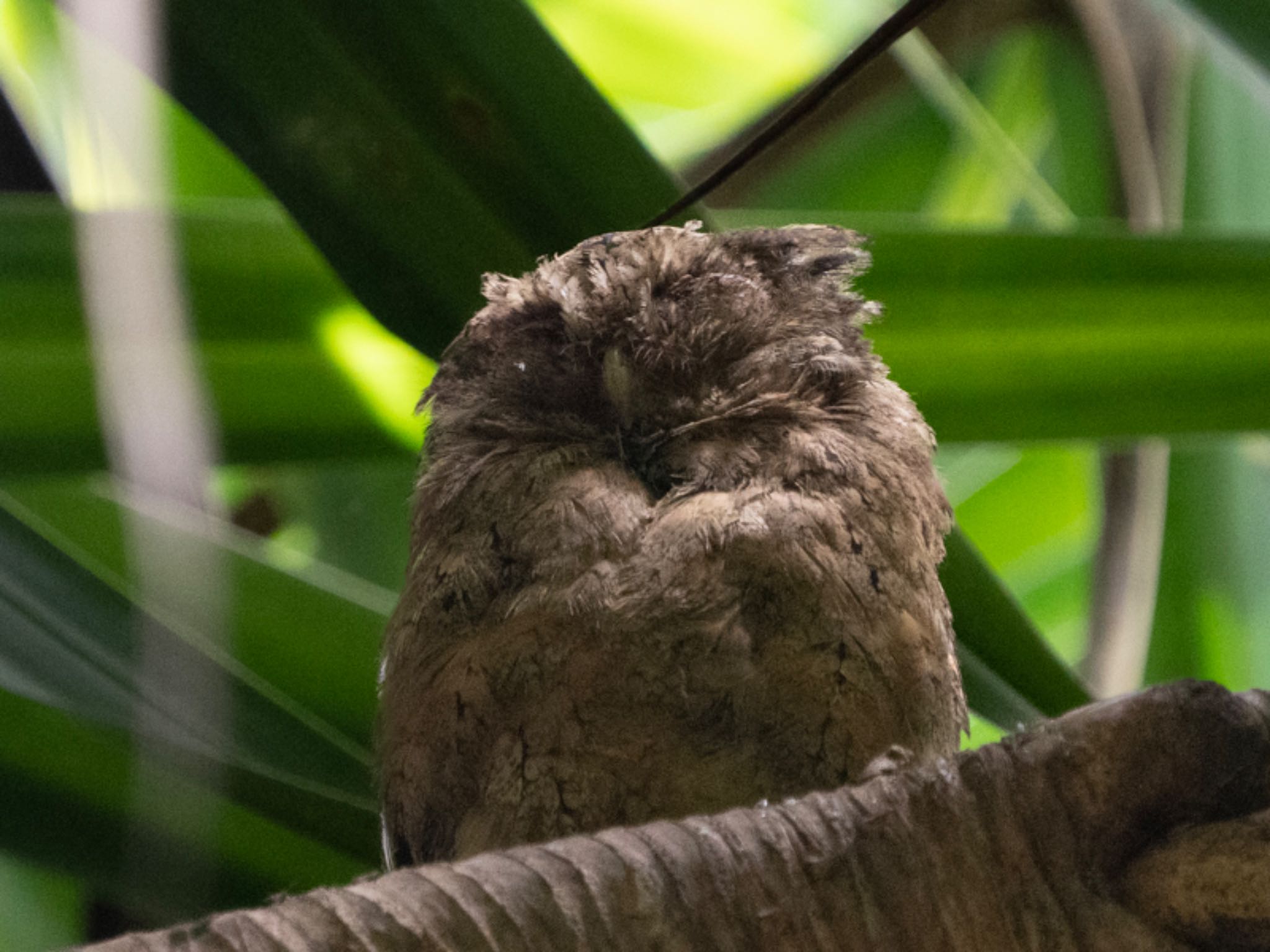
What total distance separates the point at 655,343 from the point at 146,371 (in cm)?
42

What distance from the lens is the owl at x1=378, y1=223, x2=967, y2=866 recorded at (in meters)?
0.93

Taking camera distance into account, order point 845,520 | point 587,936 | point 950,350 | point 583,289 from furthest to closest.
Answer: point 950,350 → point 583,289 → point 845,520 → point 587,936

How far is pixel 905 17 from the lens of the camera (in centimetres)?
80

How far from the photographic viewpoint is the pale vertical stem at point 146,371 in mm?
1184

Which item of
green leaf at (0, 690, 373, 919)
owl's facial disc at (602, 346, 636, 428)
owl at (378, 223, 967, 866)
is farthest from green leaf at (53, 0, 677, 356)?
green leaf at (0, 690, 373, 919)

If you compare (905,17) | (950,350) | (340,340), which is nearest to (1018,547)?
(950,350)

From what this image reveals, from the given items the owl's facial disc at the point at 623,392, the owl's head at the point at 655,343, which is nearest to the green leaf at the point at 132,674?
the owl's head at the point at 655,343

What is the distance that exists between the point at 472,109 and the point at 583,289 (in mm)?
227

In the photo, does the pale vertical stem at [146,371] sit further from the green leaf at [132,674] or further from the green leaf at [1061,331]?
the green leaf at [1061,331]

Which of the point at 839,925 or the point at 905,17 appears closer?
the point at 839,925

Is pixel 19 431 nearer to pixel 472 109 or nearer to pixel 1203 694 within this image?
pixel 472 109

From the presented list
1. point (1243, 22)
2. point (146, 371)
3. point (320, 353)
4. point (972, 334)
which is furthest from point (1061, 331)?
point (146, 371)

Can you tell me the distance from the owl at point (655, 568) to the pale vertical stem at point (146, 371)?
0.24 metres

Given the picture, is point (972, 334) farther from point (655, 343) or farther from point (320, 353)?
point (320, 353)
